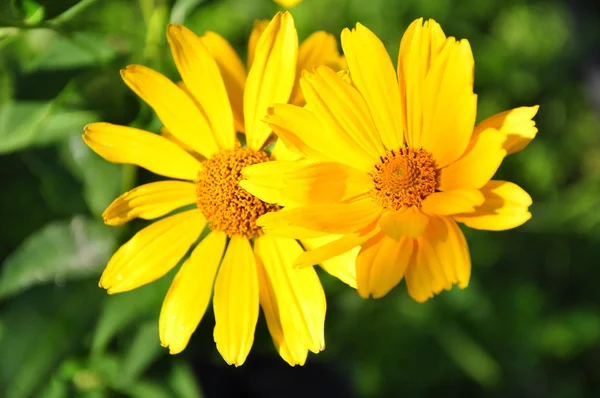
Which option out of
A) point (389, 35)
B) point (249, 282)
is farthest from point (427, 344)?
point (249, 282)

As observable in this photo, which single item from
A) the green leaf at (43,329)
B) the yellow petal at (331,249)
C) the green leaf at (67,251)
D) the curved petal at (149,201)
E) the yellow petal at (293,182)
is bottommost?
the green leaf at (43,329)

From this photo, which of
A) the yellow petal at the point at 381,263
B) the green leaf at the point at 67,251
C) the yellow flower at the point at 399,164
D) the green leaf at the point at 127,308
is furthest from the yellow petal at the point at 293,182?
the green leaf at the point at 67,251

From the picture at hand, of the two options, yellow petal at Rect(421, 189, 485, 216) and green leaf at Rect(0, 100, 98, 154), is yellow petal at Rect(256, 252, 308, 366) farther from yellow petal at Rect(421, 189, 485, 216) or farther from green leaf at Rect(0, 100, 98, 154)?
green leaf at Rect(0, 100, 98, 154)

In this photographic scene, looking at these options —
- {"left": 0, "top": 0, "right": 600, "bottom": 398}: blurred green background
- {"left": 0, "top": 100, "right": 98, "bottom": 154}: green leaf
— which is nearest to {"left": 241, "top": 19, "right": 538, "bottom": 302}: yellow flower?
{"left": 0, "top": 0, "right": 600, "bottom": 398}: blurred green background

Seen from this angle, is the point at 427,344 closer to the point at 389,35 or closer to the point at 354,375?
the point at 354,375

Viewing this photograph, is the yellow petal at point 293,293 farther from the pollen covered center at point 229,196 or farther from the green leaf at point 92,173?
the green leaf at point 92,173

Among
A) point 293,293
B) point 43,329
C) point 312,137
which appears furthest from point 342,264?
point 43,329
